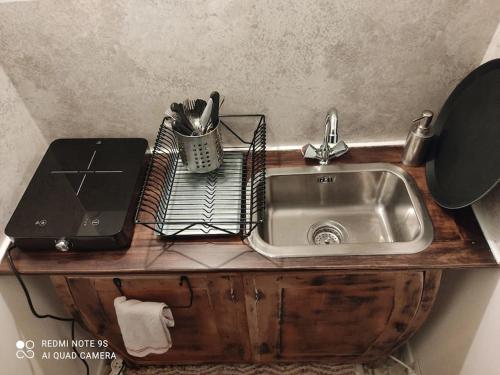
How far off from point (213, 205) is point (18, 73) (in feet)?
2.45

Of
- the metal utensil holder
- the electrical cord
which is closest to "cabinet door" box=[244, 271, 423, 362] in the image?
the metal utensil holder

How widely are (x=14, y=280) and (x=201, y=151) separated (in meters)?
0.72

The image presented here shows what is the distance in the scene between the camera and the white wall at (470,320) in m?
0.98

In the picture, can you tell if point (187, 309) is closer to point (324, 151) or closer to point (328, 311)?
point (328, 311)

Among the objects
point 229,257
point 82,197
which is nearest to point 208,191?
point 229,257

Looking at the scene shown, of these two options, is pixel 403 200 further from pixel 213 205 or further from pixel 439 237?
pixel 213 205

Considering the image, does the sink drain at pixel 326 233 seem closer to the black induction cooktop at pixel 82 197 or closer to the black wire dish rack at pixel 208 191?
the black wire dish rack at pixel 208 191

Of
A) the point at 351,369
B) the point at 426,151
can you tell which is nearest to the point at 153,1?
the point at 426,151

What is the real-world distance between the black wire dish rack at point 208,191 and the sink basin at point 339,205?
98 mm

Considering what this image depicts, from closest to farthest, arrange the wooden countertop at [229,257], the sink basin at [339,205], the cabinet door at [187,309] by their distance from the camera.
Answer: the wooden countertop at [229,257]
the cabinet door at [187,309]
the sink basin at [339,205]

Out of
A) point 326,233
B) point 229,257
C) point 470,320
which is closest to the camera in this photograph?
point 229,257

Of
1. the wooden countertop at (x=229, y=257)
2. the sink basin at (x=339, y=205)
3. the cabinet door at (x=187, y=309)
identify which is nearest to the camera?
the wooden countertop at (x=229, y=257)

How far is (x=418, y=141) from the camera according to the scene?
112 cm

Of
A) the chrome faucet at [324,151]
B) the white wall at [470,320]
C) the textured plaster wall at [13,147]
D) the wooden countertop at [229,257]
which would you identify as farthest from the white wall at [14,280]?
the white wall at [470,320]
